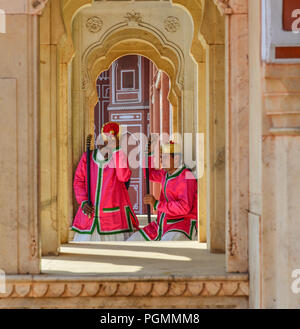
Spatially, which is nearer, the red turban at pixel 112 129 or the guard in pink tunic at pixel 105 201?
the guard in pink tunic at pixel 105 201

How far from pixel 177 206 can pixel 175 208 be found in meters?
0.03

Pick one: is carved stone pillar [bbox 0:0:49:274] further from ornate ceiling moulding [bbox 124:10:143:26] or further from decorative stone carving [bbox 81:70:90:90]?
ornate ceiling moulding [bbox 124:10:143:26]

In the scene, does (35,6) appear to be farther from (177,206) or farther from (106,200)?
(106,200)

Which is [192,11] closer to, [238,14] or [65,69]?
[65,69]

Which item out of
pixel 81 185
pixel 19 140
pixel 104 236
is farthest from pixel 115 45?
pixel 19 140

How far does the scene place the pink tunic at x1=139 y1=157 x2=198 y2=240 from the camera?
577 cm

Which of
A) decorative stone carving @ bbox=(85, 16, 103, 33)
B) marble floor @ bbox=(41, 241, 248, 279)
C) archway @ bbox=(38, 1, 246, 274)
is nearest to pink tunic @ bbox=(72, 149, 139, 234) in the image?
archway @ bbox=(38, 1, 246, 274)

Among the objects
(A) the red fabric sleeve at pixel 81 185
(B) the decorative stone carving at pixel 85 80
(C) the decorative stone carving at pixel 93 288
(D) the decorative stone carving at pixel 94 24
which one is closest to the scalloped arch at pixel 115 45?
(B) the decorative stone carving at pixel 85 80

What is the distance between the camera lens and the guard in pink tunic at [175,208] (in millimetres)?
5770

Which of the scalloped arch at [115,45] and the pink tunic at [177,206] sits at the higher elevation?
the scalloped arch at [115,45]

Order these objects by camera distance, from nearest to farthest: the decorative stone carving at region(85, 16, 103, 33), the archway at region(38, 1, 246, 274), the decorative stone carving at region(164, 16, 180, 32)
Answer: the archway at region(38, 1, 246, 274) < the decorative stone carving at region(164, 16, 180, 32) < the decorative stone carving at region(85, 16, 103, 33)

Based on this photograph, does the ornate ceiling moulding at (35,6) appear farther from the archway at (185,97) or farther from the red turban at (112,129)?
the red turban at (112,129)

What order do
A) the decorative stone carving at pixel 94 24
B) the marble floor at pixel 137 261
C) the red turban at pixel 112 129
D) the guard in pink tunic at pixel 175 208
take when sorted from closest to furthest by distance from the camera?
the marble floor at pixel 137 261 < the guard in pink tunic at pixel 175 208 < the red turban at pixel 112 129 < the decorative stone carving at pixel 94 24

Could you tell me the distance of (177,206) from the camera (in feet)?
18.9
